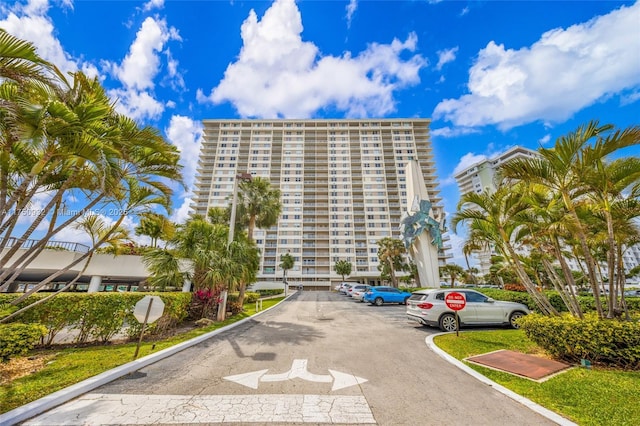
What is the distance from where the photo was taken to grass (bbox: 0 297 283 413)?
11.7 ft

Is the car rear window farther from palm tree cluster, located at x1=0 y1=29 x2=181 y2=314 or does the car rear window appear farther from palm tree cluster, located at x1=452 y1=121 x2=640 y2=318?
palm tree cluster, located at x1=0 y1=29 x2=181 y2=314

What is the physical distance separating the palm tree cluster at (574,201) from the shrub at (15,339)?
1140 centimetres

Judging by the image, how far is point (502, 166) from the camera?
678 cm

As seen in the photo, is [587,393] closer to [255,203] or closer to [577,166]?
[577,166]

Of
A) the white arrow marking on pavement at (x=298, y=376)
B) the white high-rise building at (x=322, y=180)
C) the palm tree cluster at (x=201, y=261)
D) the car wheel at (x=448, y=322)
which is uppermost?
the white high-rise building at (x=322, y=180)

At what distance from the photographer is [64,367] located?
4824mm

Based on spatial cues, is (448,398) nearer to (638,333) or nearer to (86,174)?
(638,333)

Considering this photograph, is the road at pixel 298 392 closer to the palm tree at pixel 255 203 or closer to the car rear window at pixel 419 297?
the car rear window at pixel 419 297

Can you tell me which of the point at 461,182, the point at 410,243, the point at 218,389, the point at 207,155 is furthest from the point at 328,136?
the point at 218,389

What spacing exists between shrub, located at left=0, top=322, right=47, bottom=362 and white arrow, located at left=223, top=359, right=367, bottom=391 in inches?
170

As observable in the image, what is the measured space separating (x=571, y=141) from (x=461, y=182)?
4534 inches

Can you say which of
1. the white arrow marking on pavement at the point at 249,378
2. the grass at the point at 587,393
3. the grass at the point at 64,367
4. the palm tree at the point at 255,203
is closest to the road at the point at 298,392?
the white arrow marking on pavement at the point at 249,378

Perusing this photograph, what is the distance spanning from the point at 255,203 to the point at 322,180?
165 feet

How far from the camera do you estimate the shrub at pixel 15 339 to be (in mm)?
4730
